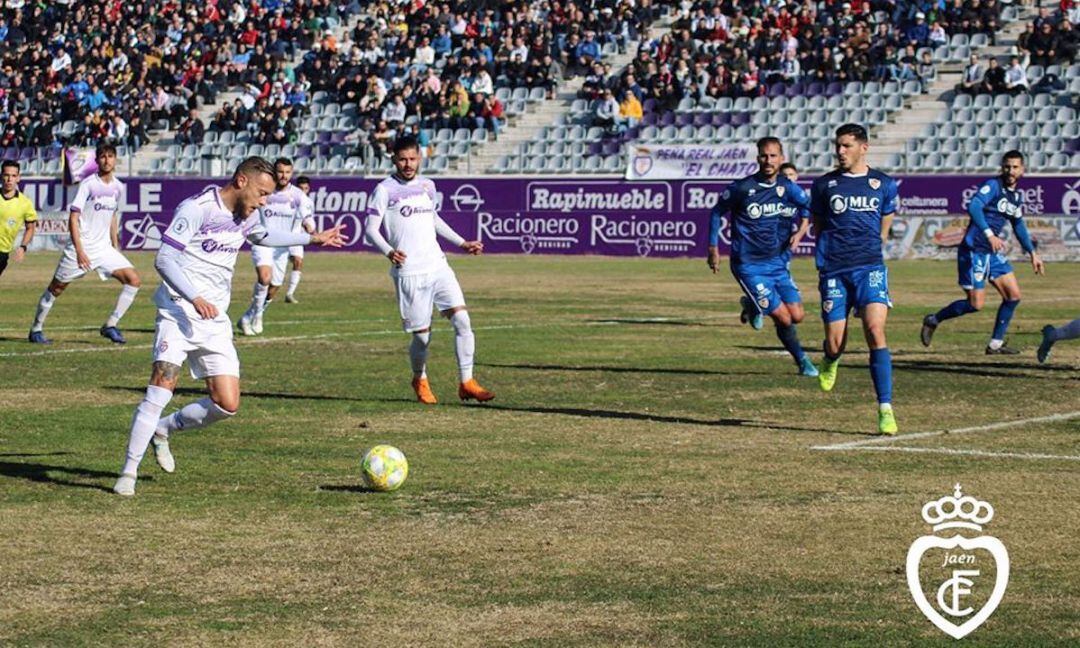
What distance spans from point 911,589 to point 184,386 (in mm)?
10370

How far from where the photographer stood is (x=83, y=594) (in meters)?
8.04

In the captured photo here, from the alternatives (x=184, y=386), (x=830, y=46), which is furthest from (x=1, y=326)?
(x=830, y=46)

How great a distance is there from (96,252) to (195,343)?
12.5m

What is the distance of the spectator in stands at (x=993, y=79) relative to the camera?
149 feet

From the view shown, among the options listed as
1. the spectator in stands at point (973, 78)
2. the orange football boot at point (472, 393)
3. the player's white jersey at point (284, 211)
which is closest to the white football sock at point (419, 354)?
the orange football boot at point (472, 393)

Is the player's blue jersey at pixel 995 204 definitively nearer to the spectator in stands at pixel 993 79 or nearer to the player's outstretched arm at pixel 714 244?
the player's outstretched arm at pixel 714 244

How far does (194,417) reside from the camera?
11.3 metres

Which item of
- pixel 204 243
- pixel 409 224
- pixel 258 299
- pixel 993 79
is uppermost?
pixel 993 79

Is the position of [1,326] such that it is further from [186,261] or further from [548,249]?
[548,249]

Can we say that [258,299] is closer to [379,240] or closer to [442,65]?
[379,240]

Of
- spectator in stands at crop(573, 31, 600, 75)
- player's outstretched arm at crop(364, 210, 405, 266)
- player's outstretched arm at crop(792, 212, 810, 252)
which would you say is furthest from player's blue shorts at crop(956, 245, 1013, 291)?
spectator in stands at crop(573, 31, 600, 75)

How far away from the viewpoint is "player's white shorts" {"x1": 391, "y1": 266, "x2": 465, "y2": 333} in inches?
647

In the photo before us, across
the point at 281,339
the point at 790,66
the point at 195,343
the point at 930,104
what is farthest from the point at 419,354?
the point at 930,104

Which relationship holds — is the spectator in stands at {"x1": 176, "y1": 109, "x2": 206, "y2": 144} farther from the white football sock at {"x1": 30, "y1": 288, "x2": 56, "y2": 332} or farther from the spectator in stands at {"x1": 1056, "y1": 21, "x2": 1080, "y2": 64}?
the white football sock at {"x1": 30, "y1": 288, "x2": 56, "y2": 332}
